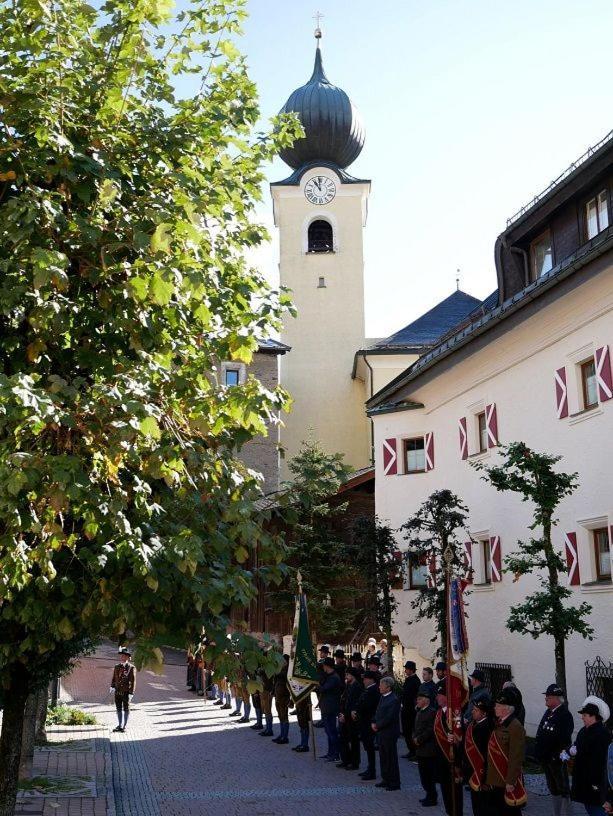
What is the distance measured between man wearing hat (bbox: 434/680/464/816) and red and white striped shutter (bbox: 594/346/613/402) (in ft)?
19.7

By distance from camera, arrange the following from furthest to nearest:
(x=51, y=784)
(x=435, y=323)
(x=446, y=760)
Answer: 1. (x=435, y=323)
2. (x=51, y=784)
3. (x=446, y=760)

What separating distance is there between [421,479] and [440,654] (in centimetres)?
609

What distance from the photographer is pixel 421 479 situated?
24234 mm

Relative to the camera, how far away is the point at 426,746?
12367 mm

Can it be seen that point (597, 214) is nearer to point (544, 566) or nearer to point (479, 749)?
point (544, 566)

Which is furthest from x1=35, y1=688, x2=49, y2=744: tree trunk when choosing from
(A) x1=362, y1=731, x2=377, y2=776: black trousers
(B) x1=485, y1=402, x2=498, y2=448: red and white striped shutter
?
(B) x1=485, y1=402, x2=498, y2=448: red and white striped shutter

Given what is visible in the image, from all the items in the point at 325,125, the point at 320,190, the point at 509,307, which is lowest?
the point at 509,307

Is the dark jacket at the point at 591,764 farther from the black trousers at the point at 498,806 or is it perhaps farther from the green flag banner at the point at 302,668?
the green flag banner at the point at 302,668

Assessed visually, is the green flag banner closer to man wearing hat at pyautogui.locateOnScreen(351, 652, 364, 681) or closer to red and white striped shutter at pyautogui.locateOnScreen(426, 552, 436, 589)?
man wearing hat at pyautogui.locateOnScreen(351, 652, 364, 681)

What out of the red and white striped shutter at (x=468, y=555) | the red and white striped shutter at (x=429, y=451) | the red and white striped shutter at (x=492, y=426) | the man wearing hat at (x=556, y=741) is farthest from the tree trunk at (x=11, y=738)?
the red and white striped shutter at (x=429, y=451)

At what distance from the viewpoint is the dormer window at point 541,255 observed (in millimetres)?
18906

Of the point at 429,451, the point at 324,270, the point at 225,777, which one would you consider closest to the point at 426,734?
the point at 225,777

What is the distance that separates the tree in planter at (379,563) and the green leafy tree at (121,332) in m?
15.0

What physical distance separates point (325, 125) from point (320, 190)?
10.2ft
